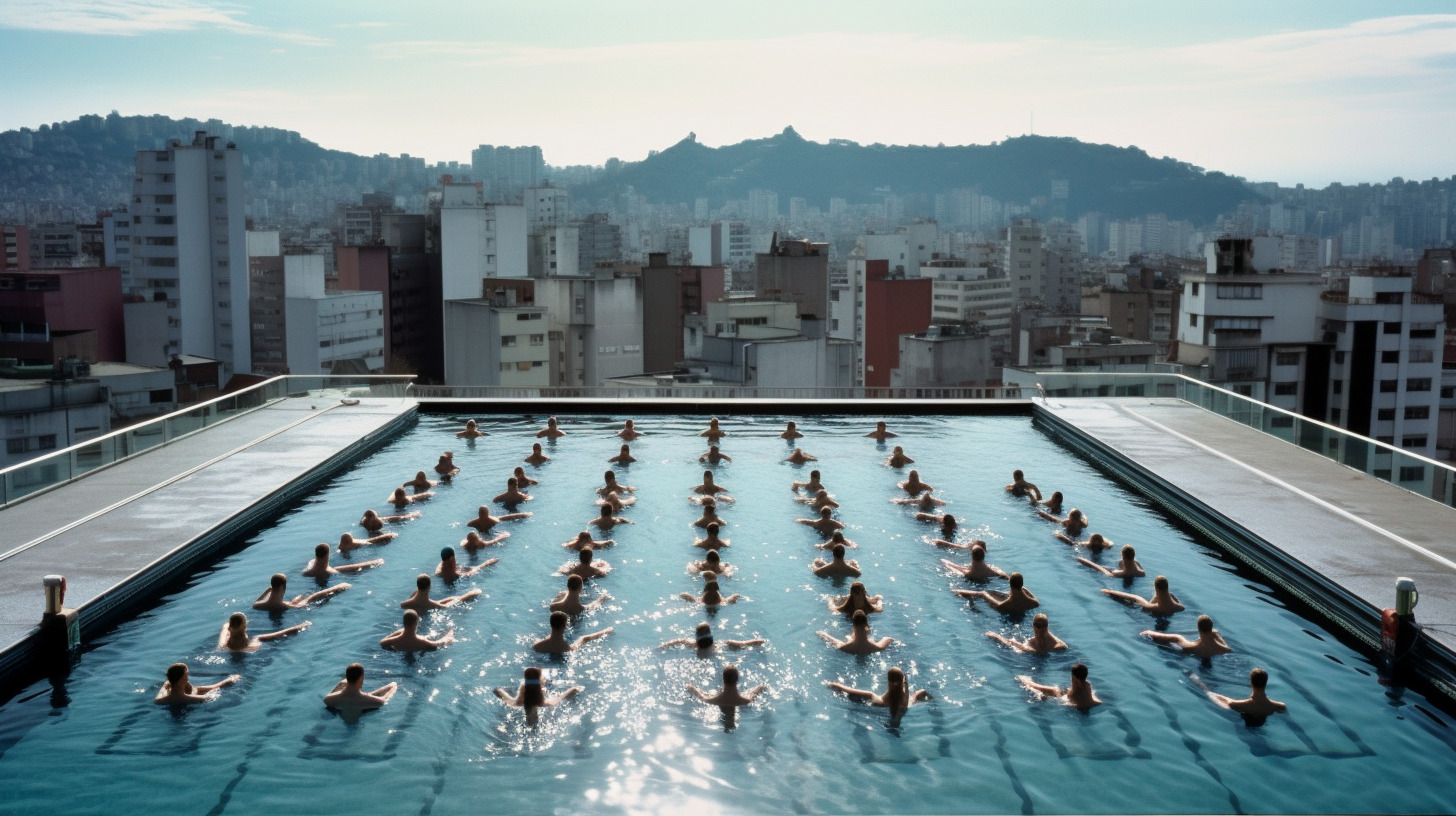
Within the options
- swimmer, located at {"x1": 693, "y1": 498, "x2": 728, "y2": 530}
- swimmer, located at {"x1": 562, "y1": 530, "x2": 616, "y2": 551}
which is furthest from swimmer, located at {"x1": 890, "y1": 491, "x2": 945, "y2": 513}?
swimmer, located at {"x1": 562, "y1": 530, "x2": 616, "y2": 551}

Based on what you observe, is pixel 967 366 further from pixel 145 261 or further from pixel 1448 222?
pixel 1448 222

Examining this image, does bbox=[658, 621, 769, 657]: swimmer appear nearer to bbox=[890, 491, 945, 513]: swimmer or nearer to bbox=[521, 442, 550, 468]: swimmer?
bbox=[890, 491, 945, 513]: swimmer

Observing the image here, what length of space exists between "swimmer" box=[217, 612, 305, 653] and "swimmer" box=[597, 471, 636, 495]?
5.42 m

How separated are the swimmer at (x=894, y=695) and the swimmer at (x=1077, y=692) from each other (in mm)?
901

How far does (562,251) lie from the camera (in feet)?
→ 327

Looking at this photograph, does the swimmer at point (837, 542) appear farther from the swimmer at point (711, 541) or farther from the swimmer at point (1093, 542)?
the swimmer at point (1093, 542)

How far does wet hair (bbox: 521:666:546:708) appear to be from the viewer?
9055 millimetres

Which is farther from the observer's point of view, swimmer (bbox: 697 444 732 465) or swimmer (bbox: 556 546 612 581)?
swimmer (bbox: 697 444 732 465)

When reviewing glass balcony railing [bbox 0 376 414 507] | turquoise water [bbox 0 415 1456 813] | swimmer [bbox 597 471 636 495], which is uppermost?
glass balcony railing [bbox 0 376 414 507]

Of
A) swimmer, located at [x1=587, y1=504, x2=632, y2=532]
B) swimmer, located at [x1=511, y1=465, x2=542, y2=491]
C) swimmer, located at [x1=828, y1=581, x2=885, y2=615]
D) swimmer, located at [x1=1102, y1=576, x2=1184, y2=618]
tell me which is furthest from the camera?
swimmer, located at [x1=511, y1=465, x2=542, y2=491]

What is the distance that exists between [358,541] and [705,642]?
16.5ft

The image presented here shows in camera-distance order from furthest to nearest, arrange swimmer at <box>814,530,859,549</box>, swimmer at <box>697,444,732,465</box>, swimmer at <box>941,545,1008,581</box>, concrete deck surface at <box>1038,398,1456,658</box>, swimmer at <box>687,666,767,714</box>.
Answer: swimmer at <box>697,444,732,465</box> → swimmer at <box>814,530,859,549</box> → swimmer at <box>941,545,1008,581</box> → concrete deck surface at <box>1038,398,1456,658</box> → swimmer at <box>687,666,767,714</box>

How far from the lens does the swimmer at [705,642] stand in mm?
10219

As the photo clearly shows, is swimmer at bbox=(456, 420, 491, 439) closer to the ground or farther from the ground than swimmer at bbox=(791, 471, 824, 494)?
farther from the ground
